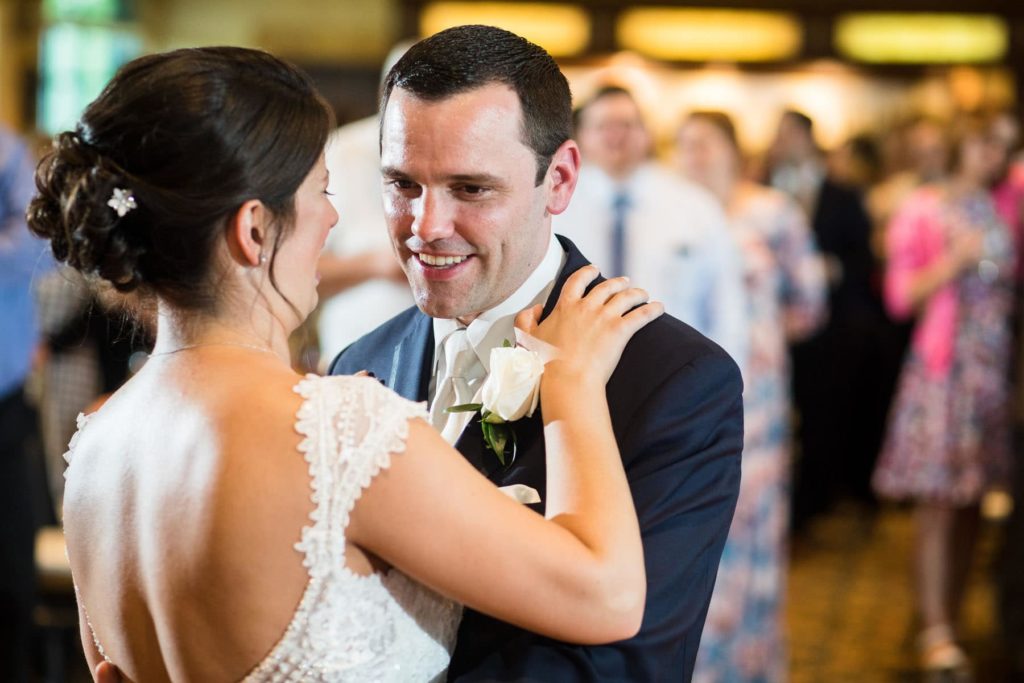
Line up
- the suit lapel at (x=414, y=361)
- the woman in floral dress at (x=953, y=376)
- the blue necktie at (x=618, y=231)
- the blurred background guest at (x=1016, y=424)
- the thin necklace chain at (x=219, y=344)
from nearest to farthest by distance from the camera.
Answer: the thin necklace chain at (x=219, y=344), the suit lapel at (x=414, y=361), the blue necktie at (x=618, y=231), the blurred background guest at (x=1016, y=424), the woman in floral dress at (x=953, y=376)

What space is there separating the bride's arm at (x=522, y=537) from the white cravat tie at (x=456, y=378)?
1.15 ft

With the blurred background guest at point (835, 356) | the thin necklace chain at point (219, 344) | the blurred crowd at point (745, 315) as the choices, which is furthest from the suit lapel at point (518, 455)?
the blurred background guest at point (835, 356)

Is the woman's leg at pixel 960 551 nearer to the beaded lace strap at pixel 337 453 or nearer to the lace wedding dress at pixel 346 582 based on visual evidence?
the lace wedding dress at pixel 346 582

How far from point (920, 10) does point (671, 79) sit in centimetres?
193

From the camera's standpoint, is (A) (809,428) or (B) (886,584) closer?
(B) (886,584)

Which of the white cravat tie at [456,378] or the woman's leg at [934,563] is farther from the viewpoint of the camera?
the woman's leg at [934,563]

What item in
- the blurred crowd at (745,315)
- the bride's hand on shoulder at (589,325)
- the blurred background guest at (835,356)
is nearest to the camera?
the bride's hand on shoulder at (589,325)

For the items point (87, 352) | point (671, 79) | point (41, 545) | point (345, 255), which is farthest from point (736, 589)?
point (671, 79)

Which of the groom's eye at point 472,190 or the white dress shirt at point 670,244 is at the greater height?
the groom's eye at point 472,190

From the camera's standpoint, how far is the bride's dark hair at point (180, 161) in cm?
156

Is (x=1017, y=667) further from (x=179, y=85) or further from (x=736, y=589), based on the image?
(x=179, y=85)

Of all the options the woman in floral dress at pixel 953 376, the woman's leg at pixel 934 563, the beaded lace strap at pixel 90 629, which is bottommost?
the woman's leg at pixel 934 563

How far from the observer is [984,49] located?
10.7m

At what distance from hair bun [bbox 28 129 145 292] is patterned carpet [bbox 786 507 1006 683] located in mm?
3640
